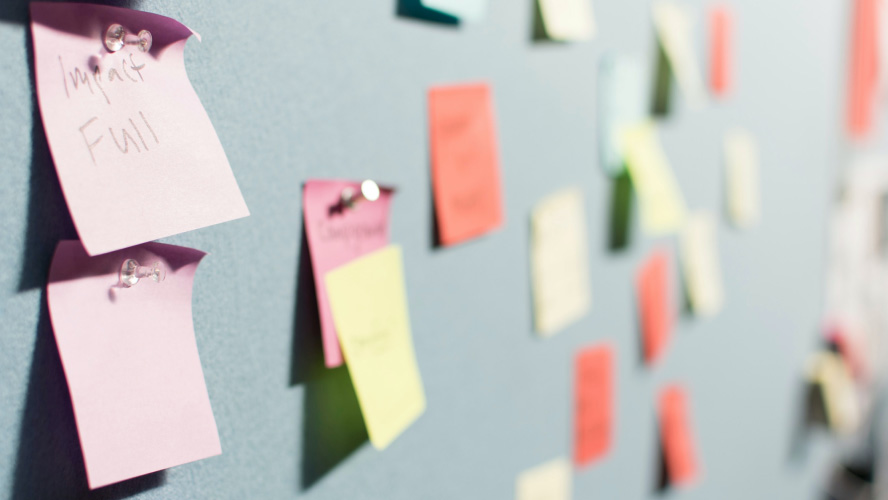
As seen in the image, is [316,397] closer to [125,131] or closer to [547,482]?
[125,131]

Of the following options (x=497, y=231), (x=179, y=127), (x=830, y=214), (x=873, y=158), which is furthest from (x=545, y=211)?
(x=873, y=158)

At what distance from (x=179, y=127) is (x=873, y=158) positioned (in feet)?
3.79

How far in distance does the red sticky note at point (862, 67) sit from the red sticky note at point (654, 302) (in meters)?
0.54

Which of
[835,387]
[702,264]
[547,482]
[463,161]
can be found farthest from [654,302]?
[835,387]

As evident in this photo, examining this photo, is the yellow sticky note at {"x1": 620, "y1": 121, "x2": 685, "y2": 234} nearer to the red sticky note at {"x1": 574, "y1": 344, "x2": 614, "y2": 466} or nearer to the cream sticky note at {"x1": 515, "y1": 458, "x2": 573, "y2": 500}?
the red sticky note at {"x1": 574, "y1": 344, "x2": 614, "y2": 466}

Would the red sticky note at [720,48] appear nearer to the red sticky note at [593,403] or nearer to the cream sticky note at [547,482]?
the red sticky note at [593,403]

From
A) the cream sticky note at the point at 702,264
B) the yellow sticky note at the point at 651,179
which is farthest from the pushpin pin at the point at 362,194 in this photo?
the cream sticky note at the point at 702,264

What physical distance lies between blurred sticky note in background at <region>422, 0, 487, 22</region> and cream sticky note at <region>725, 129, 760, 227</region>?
1.42ft

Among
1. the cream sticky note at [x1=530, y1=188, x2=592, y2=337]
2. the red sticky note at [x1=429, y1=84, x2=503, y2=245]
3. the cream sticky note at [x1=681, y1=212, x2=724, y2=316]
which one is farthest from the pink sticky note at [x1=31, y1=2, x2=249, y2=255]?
the cream sticky note at [x1=681, y1=212, x2=724, y2=316]

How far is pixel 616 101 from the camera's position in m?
0.56

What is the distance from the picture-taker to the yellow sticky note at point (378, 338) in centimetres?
34

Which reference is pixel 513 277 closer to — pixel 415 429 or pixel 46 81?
pixel 415 429

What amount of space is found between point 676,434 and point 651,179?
288mm

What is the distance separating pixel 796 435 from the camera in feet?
3.09
